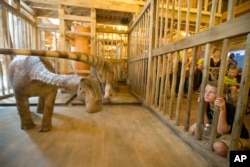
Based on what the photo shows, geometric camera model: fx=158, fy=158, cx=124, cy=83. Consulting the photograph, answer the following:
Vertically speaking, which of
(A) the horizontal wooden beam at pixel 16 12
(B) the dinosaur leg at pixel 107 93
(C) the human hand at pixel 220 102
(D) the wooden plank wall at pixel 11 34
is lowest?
(B) the dinosaur leg at pixel 107 93

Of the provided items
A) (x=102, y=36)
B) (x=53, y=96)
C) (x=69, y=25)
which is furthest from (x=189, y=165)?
(x=102, y=36)

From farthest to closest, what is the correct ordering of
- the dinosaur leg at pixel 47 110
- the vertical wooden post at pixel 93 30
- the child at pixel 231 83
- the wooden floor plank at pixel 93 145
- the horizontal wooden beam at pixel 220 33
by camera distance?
1. the vertical wooden post at pixel 93 30
2. the child at pixel 231 83
3. the dinosaur leg at pixel 47 110
4. the wooden floor plank at pixel 93 145
5. the horizontal wooden beam at pixel 220 33

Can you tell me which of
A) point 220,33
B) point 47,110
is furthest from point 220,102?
point 47,110

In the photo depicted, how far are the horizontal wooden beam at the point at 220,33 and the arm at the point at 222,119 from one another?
420mm

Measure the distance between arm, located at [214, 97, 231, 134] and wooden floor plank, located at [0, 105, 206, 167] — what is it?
0.87ft

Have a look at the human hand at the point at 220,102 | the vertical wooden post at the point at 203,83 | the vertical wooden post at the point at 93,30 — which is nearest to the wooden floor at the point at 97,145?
the vertical wooden post at the point at 203,83

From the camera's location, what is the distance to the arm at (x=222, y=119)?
1.06m

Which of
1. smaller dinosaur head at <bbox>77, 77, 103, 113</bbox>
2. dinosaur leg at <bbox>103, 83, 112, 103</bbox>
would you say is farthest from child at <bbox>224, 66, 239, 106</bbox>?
smaller dinosaur head at <bbox>77, 77, 103, 113</bbox>

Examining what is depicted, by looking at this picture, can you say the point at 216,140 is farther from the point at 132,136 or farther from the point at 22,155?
the point at 22,155

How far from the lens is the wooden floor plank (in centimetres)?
107

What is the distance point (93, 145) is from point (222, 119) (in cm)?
99

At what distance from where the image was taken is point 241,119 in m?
0.89

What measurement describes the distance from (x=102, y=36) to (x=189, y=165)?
4517 millimetres

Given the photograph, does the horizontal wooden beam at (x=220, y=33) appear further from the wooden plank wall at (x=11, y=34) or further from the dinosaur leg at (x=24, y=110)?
the wooden plank wall at (x=11, y=34)
